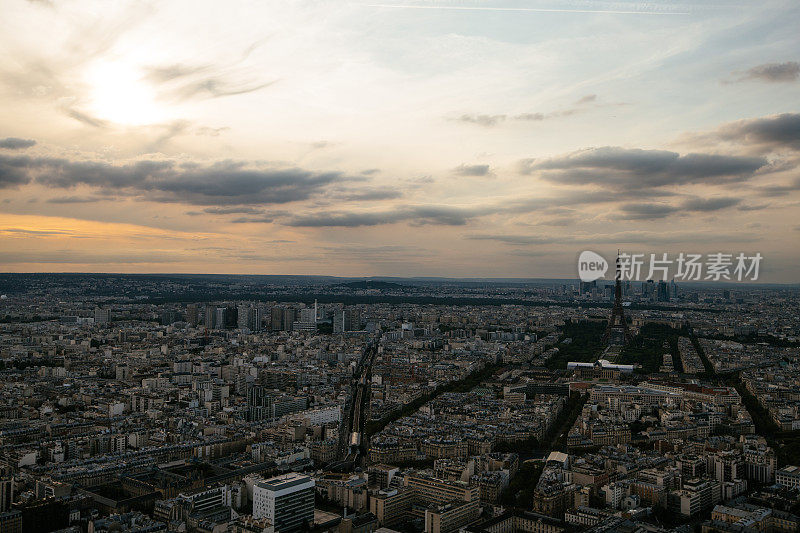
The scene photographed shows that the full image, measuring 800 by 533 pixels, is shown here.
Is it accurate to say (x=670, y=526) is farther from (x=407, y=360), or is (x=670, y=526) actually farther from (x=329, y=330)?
(x=329, y=330)

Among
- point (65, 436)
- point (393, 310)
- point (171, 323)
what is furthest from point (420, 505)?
point (393, 310)

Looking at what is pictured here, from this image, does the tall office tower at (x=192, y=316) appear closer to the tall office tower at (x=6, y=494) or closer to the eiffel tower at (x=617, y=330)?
the eiffel tower at (x=617, y=330)

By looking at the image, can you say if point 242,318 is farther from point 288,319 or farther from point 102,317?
point 102,317

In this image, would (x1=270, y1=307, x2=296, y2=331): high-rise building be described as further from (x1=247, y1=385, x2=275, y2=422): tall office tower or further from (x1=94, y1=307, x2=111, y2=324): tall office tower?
(x1=247, y1=385, x2=275, y2=422): tall office tower

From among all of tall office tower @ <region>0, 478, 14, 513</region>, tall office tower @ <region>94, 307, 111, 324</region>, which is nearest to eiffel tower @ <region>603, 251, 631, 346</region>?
tall office tower @ <region>94, 307, 111, 324</region>

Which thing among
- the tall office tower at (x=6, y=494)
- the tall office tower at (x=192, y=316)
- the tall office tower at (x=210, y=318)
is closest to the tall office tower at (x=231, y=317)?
the tall office tower at (x=210, y=318)
